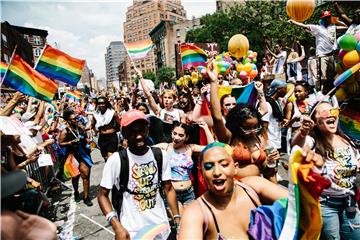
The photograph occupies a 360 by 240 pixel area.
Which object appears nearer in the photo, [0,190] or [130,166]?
[0,190]

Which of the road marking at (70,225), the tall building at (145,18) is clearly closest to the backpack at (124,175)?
the road marking at (70,225)

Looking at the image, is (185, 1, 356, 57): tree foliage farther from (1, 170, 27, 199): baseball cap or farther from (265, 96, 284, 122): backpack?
(1, 170, 27, 199): baseball cap

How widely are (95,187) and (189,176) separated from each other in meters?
4.02

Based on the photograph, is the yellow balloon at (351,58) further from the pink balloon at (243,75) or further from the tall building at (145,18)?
the tall building at (145,18)

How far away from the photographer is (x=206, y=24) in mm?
48250

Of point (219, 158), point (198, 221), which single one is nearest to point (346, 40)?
point (219, 158)

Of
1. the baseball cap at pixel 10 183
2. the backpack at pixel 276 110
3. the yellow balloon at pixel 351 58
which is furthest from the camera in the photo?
the backpack at pixel 276 110

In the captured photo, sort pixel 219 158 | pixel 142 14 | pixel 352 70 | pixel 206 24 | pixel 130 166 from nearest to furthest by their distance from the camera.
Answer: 1. pixel 219 158
2. pixel 130 166
3. pixel 352 70
4. pixel 206 24
5. pixel 142 14

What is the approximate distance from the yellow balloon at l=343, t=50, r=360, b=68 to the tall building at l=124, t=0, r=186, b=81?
128959 mm

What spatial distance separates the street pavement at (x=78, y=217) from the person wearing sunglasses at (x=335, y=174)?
74.8 inches

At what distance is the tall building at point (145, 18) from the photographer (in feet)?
457

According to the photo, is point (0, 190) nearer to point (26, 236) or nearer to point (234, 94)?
point (26, 236)

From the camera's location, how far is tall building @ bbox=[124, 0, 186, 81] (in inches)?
5487

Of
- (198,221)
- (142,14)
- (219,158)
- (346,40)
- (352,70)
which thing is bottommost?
(198,221)
